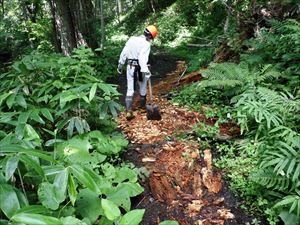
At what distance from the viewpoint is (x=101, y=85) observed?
365cm

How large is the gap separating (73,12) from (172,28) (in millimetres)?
8489

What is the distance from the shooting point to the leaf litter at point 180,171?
425 cm

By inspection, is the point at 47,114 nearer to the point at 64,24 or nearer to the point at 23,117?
the point at 23,117

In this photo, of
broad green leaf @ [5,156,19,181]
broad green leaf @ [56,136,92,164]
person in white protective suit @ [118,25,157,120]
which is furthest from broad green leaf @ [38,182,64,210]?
person in white protective suit @ [118,25,157,120]

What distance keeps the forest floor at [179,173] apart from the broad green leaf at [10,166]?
2.50 meters

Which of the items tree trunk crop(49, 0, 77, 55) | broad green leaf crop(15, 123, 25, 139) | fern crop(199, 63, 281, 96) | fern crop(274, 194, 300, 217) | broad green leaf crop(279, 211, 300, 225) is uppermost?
tree trunk crop(49, 0, 77, 55)

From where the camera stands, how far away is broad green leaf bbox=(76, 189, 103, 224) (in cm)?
257

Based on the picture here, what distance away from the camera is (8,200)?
194 centimetres

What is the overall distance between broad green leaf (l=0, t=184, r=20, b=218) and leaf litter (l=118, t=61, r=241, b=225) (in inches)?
97.0

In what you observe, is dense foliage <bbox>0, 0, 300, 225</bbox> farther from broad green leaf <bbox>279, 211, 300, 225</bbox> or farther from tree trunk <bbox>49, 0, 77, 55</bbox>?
tree trunk <bbox>49, 0, 77, 55</bbox>

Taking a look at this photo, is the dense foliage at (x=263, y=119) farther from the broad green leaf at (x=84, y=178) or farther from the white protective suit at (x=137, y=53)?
the broad green leaf at (x=84, y=178)

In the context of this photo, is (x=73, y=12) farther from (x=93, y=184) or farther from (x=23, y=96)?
(x=93, y=184)

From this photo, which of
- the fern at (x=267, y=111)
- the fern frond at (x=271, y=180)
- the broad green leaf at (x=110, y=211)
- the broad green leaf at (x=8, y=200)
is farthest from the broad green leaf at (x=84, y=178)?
the fern at (x=267, y=111)

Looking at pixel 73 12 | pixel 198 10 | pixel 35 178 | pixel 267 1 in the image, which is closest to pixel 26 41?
pixel 73 12
